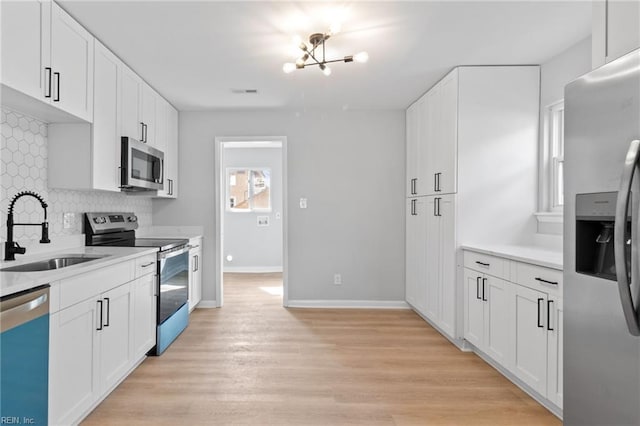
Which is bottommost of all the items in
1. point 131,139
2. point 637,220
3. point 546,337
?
point 546,337

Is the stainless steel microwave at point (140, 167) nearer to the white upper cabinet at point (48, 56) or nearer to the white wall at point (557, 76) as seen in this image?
the white upper cabinet at point (48, 56)

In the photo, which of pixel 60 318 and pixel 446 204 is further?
pixel 446 204

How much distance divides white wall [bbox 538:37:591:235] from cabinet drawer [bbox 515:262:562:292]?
2.58 feet

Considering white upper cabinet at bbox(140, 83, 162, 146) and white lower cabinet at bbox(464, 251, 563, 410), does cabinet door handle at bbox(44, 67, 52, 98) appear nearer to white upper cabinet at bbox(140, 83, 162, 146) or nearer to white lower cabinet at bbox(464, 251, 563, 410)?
white upper cabinet at bbox(140, 83, 162, 146)

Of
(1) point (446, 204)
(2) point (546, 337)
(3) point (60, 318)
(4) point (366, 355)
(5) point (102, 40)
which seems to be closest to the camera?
(3) point (60, 318)

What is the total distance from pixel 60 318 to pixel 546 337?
2597 millimetres

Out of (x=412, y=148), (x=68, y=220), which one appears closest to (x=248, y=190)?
(x=412, y=148)

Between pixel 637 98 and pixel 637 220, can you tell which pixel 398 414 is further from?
pixel 637 98

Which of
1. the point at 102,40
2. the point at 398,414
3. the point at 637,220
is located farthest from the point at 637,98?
the point at 102,40

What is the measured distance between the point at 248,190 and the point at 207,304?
3.01m

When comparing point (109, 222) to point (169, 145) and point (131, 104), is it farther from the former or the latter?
point (169, 145)

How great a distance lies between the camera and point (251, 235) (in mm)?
6941

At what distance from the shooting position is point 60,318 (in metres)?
1.75

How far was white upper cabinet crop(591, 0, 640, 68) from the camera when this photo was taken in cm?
132
